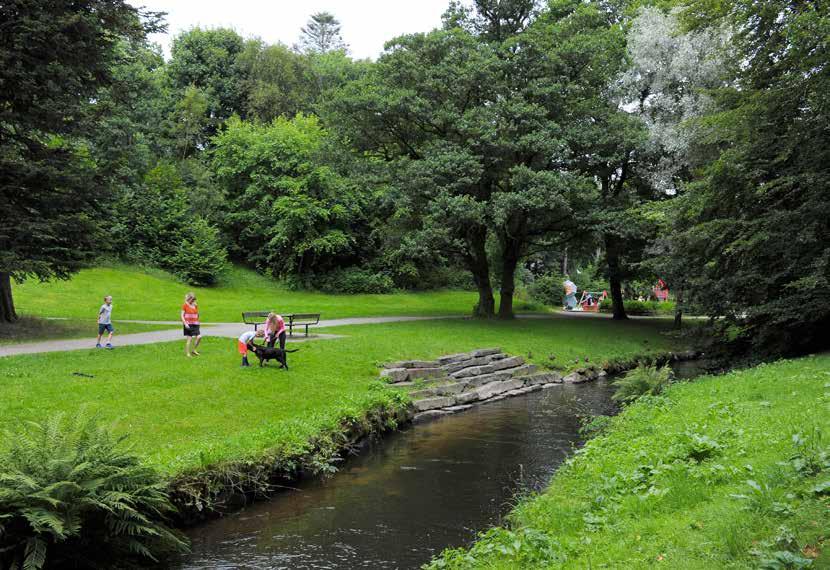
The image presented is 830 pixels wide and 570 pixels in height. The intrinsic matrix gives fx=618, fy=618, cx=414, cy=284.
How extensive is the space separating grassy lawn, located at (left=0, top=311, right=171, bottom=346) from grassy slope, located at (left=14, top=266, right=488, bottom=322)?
11.3 ft

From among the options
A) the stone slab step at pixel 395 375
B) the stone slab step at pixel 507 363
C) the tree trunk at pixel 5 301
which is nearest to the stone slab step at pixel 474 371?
the stone slab step at pixel 507 363

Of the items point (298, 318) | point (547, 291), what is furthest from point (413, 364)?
point (547, 291)

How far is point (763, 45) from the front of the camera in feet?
59.2

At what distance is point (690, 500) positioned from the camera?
669cm

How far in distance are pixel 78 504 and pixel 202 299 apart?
31796mm

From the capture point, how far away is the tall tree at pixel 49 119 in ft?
57.8

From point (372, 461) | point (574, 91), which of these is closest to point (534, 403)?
point (372, 461)

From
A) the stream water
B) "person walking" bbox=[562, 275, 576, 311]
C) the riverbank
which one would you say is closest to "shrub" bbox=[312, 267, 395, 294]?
"person walking" bbox=[562, 275, 576, 311]

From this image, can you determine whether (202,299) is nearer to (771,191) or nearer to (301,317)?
(301,317)

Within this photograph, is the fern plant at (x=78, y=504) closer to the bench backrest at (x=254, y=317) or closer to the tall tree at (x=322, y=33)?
the bench backrest at (x=254, y=317)

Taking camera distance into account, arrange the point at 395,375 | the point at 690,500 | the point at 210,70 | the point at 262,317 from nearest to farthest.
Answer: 1. the point at 690,500
2. the point at 395,375
3. the point at 262,317
4. the point at 210,70

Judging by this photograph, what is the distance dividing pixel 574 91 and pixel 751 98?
1123 cm

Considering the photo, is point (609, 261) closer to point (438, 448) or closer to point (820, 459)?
point (438, 448)

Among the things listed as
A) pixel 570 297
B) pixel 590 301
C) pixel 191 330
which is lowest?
pixel 191 330
